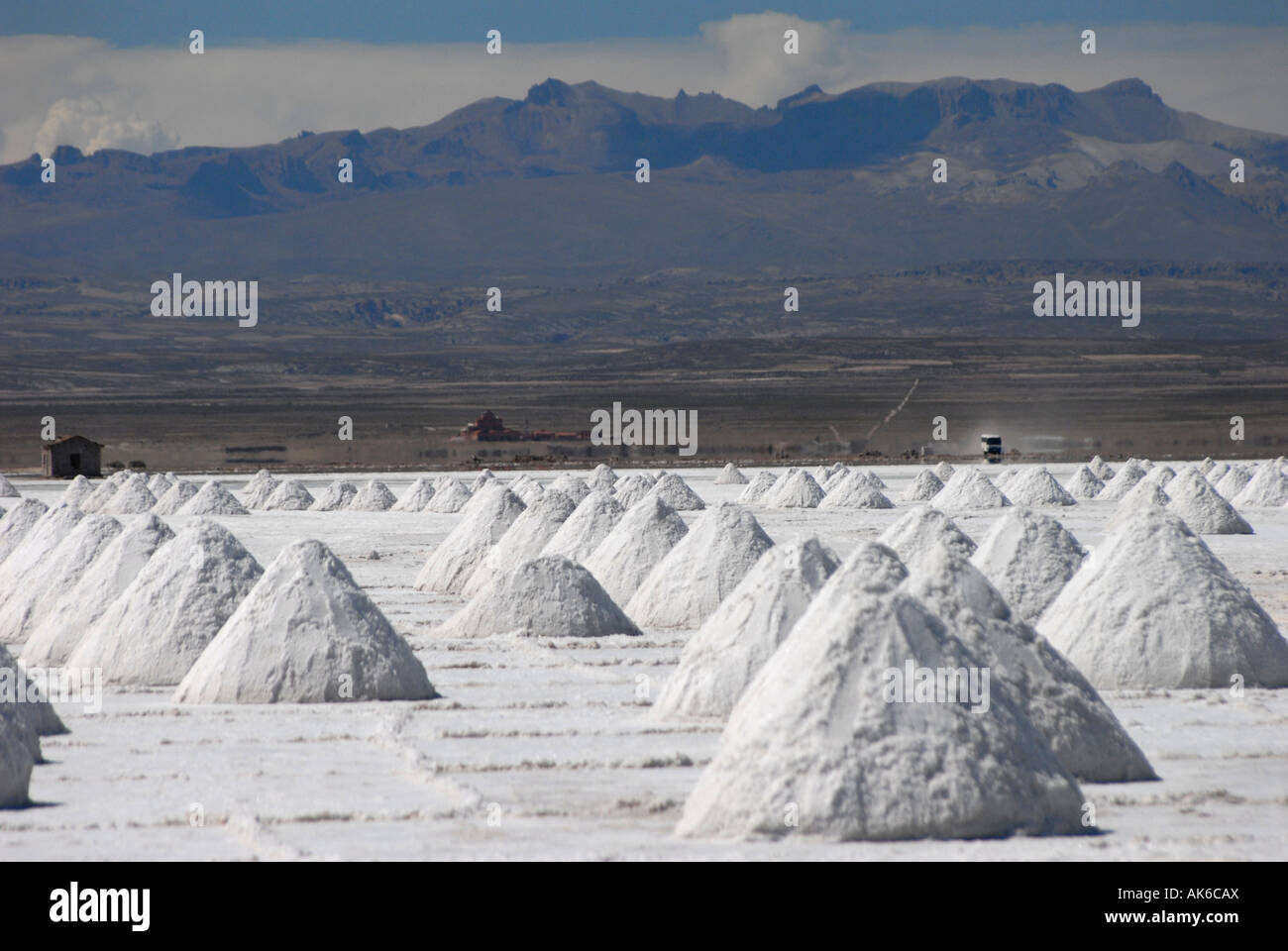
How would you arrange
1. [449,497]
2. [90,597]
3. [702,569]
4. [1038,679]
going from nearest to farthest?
[1038,679]
[90,597]
[702,569]
[449,497]

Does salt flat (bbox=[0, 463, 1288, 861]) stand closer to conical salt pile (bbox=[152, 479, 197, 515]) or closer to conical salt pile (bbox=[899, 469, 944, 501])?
conical salt pile (bbox=[152, 479, 197, 515])

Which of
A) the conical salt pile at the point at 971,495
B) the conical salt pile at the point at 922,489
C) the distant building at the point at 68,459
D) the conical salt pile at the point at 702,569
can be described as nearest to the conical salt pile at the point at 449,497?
the conical salt pile at the point at 922,489

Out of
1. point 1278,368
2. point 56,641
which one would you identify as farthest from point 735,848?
point 1278,368

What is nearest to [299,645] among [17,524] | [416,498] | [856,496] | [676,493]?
[17,524]

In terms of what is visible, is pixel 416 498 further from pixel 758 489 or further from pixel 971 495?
pixel 971 495

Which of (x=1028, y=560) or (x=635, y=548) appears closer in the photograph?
(x=1028, y=560)

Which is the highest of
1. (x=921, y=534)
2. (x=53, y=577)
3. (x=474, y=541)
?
(x=921, y=534)

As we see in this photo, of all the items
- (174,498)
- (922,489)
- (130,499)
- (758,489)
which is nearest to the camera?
(130,499)
